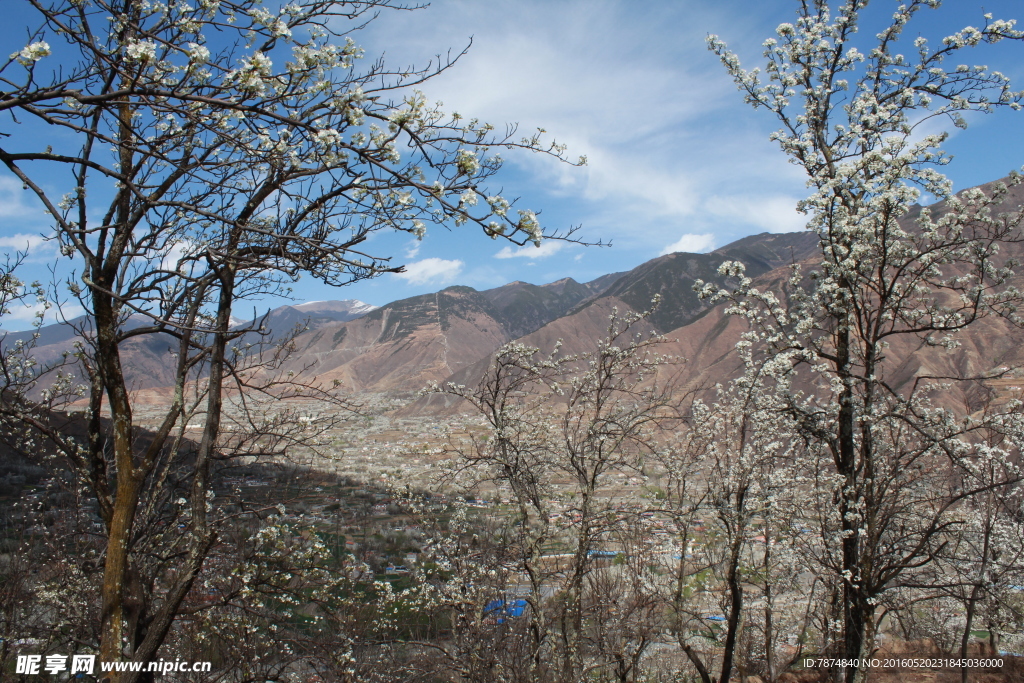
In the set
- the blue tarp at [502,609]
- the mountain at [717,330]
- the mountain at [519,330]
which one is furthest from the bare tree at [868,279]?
the mountain at [519,330]

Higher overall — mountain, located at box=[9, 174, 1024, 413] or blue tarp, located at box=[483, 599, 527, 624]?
mountain, located at box=[9, 174, 1024, 413]

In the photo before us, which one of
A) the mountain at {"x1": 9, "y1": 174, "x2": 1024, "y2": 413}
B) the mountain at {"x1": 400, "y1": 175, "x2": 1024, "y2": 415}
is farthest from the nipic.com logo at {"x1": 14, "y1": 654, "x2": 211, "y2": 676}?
the mountain at {"x1": 9, "y1": 174, "x2": 1024, "y2": 413}

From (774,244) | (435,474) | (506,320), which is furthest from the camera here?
(506,320)

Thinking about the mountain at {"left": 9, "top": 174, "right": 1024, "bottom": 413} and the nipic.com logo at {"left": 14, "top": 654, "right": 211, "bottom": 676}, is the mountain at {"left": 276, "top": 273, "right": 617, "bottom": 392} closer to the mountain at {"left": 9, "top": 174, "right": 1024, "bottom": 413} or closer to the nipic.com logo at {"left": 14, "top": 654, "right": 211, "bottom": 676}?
the mountain at {"left": 9, "top": 174, "right": 1024, "bottom": 413}

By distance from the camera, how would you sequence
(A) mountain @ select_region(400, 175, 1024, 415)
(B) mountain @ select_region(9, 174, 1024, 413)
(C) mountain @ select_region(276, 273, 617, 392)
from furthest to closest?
1. (C) mountain @ select_region(276, 273, 617, 392)
2. (B) mountain @ select_region(9, 174, 1024, 413)
3. (A) mountain @ select_region(400, 175, 1024, 415)

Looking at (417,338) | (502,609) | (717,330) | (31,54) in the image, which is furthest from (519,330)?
(31,54)

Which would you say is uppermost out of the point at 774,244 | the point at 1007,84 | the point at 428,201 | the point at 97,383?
the point at 774,244

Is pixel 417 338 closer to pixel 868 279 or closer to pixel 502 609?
pixel 502 609

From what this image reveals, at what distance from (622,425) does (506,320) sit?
162m

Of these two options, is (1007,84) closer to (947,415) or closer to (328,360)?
(947,415)

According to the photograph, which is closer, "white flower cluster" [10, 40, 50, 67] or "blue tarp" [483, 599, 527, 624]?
"white flower cluster" [10, 40, 50, 67]

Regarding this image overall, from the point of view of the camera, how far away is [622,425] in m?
8.06

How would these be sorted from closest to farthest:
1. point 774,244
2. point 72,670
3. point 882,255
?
point 72,670
point 882,255
point 774,244

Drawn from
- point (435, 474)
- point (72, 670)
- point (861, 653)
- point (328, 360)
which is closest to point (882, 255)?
point (861, 653)
